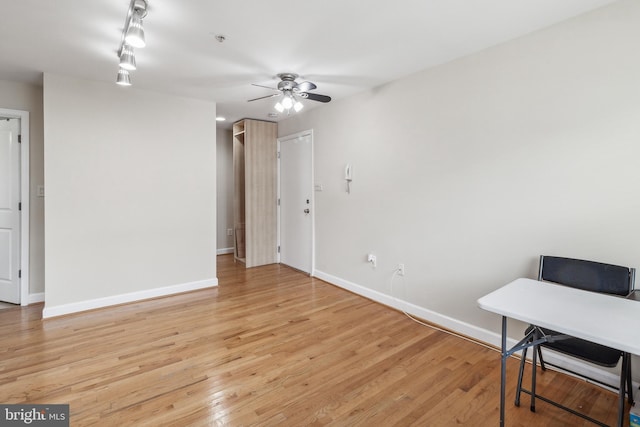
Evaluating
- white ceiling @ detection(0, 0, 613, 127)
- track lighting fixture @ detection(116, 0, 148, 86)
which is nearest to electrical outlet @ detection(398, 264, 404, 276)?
white ceiling @ detection(0, 0, 613, 127)

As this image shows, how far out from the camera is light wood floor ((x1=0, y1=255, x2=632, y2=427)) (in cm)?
184

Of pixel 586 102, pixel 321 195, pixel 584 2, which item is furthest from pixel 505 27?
pixel 321 195

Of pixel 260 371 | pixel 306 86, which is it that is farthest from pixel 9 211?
pixel 306 86

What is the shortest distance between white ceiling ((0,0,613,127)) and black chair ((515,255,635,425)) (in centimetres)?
165

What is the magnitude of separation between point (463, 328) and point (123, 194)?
373cm

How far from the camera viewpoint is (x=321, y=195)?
4418 millimetres

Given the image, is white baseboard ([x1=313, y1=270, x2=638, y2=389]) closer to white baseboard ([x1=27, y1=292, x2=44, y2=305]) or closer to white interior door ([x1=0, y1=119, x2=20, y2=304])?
white baseboard ([x1=27, y1=292, x2=44, y2=305])

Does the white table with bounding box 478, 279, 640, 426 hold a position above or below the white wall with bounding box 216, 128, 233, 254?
below

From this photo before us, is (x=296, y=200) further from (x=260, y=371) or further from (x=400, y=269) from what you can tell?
(x=260, y=371)

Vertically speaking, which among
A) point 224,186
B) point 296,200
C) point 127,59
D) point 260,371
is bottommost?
point 260,371

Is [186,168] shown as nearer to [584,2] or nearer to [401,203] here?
[401,203]

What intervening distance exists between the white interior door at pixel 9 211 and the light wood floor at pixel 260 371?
0.37 m

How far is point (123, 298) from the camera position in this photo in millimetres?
3549

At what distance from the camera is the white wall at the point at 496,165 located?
1989mm
